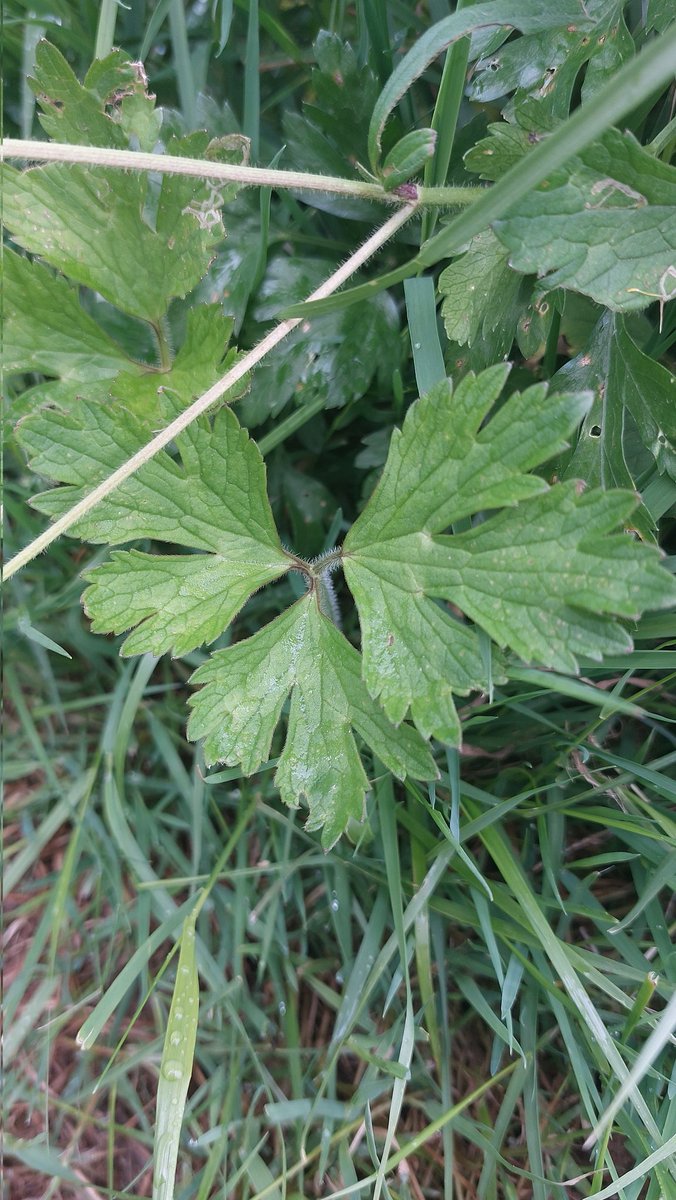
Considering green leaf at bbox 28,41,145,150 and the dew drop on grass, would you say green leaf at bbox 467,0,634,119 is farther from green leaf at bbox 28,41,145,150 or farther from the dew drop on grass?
the dew drop on grass

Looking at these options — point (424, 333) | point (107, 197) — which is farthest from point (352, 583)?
point (107, 197)

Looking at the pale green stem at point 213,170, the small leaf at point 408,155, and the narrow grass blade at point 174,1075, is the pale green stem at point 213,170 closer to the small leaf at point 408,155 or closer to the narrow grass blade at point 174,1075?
the small leaf at point 408,155

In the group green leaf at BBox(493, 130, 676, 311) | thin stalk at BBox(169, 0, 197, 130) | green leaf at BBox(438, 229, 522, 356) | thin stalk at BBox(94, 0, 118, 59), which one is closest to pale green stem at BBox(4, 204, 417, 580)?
green leaf at BBox(438, 229, 522, 356)

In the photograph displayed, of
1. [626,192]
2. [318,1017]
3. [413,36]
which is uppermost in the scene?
[413,36]

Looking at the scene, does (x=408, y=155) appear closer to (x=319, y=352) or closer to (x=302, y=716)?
(x=319, y=352)

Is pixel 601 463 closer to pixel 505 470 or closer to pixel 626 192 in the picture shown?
pixel 505 470

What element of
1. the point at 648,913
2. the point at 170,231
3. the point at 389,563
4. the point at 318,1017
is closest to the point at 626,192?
the point at 389,563

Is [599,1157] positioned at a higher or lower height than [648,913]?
lower

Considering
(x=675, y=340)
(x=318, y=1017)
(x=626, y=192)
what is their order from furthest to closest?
(x=318, y=1017) < (x=675, y=340) < (x=626, y=192)
